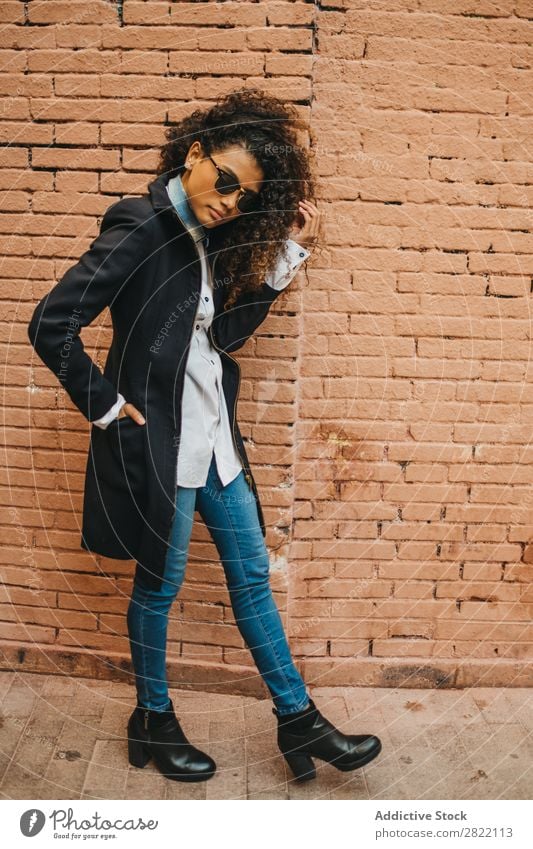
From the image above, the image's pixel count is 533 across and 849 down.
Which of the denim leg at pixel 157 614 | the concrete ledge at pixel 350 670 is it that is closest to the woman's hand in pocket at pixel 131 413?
the denim leg at pixel 157 614

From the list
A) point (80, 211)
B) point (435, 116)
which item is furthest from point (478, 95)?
point (80, 211)

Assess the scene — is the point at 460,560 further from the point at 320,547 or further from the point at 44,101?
the point at 44,101

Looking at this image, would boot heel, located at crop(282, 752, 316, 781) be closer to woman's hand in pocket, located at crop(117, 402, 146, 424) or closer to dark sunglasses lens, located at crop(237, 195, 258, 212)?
woman's hand in pocket, located at crop(117, 402, 146, 424)

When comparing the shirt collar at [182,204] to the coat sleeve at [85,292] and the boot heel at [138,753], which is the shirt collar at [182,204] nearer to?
the coat sleeve at [85,292]

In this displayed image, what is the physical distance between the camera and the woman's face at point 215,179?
7.87 ft

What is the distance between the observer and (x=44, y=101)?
2.91m

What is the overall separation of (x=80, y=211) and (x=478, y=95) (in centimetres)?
154

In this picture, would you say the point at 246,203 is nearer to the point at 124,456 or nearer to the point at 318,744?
the point at 124,456

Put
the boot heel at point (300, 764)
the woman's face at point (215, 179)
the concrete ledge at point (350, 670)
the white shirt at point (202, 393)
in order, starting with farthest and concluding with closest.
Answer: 1. the concrete ledge at point (350, 670)
2. the boot heel at point (300, 764)
3. the white shirt at point (202, 393)
4. the woman's face at point (215, 179)

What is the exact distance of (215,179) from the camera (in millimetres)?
2396

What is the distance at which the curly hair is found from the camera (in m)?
2.47

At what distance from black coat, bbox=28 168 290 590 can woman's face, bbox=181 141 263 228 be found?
0.08 metres

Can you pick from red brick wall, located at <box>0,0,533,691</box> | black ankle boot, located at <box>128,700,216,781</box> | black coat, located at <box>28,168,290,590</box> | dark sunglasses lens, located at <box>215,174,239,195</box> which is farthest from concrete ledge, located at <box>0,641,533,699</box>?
dark sunglasses lens, located at <box>215,174,239,195</box>

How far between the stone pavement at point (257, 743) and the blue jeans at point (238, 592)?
0.34 m
